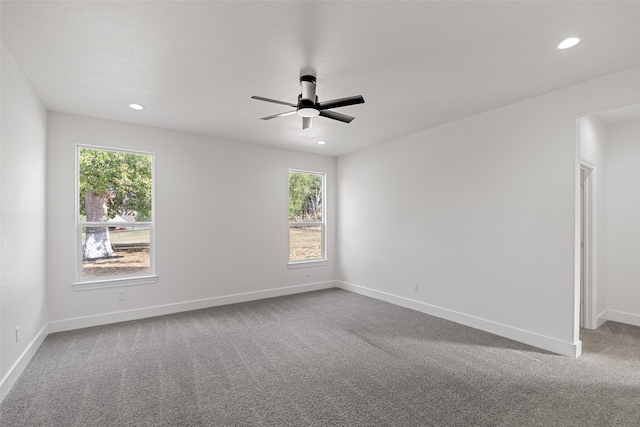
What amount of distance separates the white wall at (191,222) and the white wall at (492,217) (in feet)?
5.71

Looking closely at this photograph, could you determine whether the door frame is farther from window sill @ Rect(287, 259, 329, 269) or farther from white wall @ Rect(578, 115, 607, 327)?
window sill @ Rect(287, 259, 329, 269)

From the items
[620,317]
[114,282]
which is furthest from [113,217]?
[620,317]

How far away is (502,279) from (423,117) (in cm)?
222

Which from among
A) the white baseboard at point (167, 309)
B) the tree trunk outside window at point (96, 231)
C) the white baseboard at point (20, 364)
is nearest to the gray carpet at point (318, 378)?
the white baseboard at point (20, 364)

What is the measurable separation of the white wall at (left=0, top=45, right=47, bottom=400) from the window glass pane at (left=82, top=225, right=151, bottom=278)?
507 millimetres

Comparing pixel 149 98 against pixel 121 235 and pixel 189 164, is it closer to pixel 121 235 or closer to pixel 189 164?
pixel 189 164

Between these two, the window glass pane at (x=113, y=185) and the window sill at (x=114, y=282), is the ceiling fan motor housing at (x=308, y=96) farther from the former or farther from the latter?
the window sill at (x=114, y=282)

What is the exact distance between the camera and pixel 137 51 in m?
2.36

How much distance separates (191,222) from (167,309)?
1.31 metres

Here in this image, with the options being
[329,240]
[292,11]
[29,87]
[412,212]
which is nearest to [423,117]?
[412,212]

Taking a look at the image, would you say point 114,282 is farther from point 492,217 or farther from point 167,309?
point 492,217

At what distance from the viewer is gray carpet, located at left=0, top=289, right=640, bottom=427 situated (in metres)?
2.09

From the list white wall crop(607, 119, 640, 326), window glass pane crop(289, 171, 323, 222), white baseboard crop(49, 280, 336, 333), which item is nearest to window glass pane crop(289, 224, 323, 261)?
window glass pane crop(289, 171, 323, 222)

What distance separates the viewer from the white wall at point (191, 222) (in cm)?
373
